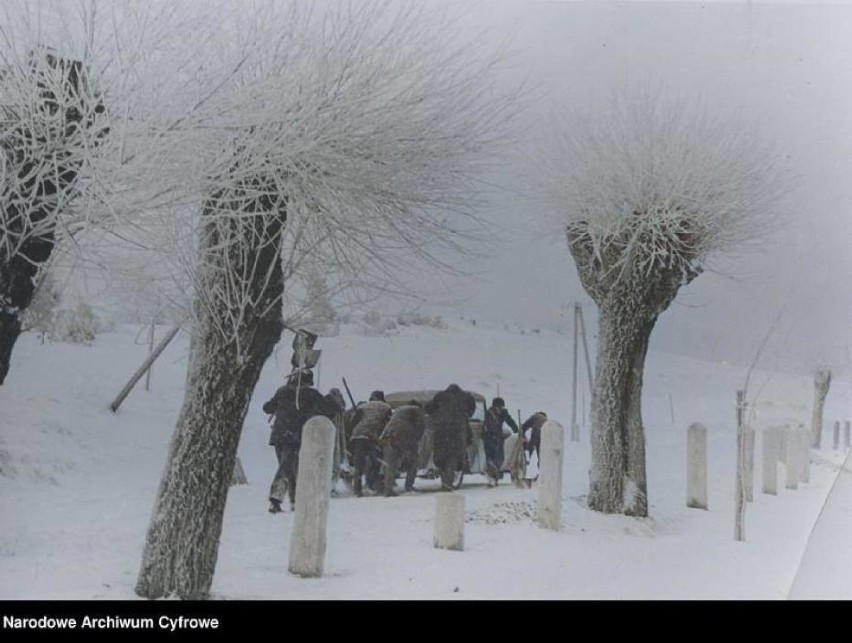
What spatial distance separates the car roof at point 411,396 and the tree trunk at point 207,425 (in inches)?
27.3

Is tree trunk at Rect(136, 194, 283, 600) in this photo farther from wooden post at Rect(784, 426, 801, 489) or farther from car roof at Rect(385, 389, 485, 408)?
wooden post at Rect(784, 426, 801, 489)

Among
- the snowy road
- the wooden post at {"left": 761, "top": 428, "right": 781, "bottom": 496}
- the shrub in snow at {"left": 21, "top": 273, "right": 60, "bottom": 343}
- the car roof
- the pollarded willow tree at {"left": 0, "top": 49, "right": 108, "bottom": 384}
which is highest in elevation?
the pollarded willow tree at {"left": 0, "top": 49, "right": 108, "bottom": 384}

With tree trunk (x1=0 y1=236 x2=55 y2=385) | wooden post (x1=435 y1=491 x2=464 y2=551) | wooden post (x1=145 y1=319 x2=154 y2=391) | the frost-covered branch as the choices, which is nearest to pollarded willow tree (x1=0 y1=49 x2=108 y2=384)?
tree trunk (x1=0 y1=236 x2=55 y2=385)

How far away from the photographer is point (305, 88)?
2.96 meters

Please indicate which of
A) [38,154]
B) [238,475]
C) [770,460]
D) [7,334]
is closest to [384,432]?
[238,475]

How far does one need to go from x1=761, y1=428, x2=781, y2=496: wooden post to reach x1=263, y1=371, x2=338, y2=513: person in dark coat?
216 centimetres

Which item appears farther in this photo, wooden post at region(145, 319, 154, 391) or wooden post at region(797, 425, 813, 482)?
wooden post at region(797, 425, 813, 482)

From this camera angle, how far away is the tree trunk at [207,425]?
9.98 feet

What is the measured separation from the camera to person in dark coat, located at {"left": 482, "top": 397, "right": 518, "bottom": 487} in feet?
12.2

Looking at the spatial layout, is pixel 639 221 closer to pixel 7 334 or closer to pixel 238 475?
pixel 238 475

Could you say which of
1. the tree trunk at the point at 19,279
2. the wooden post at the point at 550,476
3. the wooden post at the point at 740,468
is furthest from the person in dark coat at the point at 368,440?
the wooden post at the point at 740,468

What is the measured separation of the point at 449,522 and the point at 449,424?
0.44 metres
